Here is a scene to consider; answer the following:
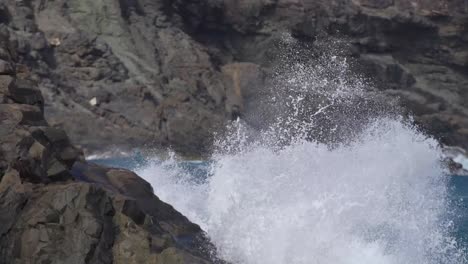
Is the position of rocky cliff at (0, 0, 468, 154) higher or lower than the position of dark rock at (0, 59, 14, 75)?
lower

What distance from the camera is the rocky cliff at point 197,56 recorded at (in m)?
42.1

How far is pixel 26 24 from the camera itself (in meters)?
43.9

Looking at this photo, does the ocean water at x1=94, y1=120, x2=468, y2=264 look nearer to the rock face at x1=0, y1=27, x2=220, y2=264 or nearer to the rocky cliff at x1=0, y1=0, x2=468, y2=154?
the rock face at x1=0, y1=27, x2=220, y2=264

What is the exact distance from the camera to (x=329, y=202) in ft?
35.1

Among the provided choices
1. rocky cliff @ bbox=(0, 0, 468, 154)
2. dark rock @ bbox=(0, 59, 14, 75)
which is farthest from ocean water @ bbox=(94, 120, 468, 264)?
rocky cliff @ bbox=(0, 0, 468, 154)

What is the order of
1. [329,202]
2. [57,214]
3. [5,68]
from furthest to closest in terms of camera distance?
[329,202] → [5,68] → [57,214]

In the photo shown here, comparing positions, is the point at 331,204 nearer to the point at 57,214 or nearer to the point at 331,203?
the point at 331,203

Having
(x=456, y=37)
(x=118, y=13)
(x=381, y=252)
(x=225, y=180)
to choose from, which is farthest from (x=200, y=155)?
(x=381, y=252)

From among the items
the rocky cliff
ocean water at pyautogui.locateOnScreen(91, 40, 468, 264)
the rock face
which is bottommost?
the rocky cliff

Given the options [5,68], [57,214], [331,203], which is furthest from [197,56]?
[57,214]

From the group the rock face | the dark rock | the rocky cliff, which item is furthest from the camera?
the rocky cliff

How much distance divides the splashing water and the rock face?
110 cm

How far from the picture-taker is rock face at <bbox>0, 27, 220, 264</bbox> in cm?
760

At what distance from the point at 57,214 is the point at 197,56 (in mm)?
39620
